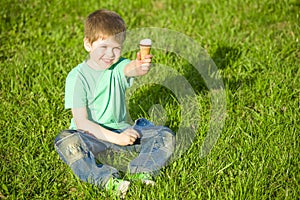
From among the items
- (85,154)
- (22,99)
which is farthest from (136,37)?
(85,154)

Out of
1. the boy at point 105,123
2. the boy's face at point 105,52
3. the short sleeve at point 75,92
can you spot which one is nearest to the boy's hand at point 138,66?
the boy at point 105,123

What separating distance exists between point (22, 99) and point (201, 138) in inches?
55.4

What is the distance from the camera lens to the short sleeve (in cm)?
328

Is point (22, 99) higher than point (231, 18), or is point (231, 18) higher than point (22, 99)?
point (231, 18)

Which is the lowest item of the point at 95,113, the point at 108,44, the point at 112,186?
the point at 112,186

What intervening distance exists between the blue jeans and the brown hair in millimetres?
576

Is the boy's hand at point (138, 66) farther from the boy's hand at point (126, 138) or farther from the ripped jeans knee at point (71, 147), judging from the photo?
the ripped jeans knee at point (71, 147)

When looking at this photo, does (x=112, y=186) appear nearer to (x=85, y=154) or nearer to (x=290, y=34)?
(x=85, y=154)

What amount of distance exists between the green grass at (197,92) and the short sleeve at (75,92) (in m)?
0.39

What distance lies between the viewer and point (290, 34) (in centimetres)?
489

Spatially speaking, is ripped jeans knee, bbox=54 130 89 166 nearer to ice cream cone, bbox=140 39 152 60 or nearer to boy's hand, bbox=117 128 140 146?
boy's hand, bbox=117 128 140 146

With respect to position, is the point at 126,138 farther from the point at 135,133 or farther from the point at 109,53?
the point at 109,53

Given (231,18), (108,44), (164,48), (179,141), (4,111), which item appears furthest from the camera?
(231,18)

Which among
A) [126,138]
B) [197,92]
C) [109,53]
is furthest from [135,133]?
[197,92]
